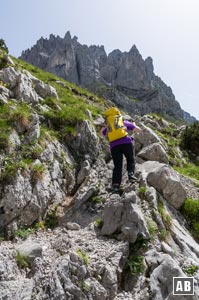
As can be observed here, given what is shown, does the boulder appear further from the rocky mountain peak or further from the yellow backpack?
the yellow backpack

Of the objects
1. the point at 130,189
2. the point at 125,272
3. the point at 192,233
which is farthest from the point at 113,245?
the point at 192,233

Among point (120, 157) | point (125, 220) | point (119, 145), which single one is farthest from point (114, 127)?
point (125, 220)

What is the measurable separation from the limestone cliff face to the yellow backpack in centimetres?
11324

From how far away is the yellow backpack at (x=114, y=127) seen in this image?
11430mm

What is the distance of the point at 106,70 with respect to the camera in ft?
475

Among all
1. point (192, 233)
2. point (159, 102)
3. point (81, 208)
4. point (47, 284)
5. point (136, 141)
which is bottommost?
point (47, 284)

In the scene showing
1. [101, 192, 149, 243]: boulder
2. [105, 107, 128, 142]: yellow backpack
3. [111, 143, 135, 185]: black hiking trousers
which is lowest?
[101, 192, 149, 243]: boulder

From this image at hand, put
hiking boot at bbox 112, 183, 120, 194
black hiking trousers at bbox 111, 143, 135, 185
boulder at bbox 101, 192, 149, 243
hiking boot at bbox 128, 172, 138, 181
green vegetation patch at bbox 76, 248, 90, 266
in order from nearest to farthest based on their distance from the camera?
green vegetation patch at bbox 76, 248, 90, 266
boulder at bbox 101, 192, 149, 243
hiking boot at bbox 112, 183, 120, 194
hiking boot at bbox 128, 172, 138, 181
black hiking trousers at bbox 111, 143, 135, 185

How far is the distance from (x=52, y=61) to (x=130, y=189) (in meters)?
140

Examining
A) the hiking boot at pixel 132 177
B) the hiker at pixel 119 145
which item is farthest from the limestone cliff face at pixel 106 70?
the hiking boot at pixel 132 177

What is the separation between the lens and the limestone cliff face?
5271 inches

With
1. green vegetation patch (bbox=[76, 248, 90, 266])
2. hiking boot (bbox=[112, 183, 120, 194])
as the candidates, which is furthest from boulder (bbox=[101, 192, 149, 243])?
green vegetation patch (bbox=[76, 248, 90, 266])

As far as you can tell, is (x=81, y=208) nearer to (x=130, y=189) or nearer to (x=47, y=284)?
(x=130, y=189)

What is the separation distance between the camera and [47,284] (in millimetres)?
6812
